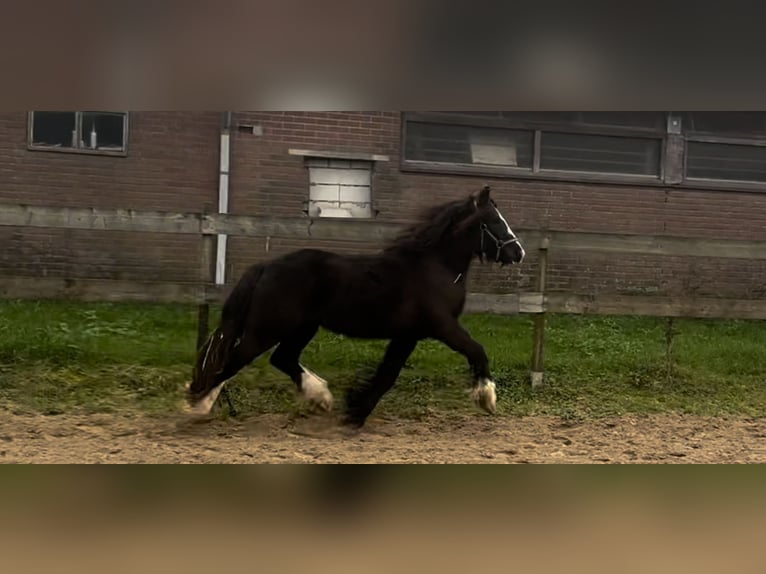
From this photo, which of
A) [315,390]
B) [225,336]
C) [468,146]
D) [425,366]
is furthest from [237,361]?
[425,366]

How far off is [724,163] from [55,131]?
2.23 metres

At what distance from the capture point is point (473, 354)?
8.21 feet

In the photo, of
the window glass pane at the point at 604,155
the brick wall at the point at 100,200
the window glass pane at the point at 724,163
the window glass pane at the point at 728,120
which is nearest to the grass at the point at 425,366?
the brick wall at the point at 100,200

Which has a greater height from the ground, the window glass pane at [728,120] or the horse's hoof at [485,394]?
the window glass pane at [728,120]

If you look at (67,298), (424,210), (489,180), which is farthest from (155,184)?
(489,180)

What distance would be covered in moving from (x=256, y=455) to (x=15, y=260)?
1.28 m

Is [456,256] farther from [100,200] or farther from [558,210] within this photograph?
[100,200]

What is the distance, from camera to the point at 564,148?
2330mm

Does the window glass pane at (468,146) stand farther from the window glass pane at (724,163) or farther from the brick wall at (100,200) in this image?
the brick wall at (100,200)

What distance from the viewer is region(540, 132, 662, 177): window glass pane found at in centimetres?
222

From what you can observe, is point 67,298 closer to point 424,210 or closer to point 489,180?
point 424,210

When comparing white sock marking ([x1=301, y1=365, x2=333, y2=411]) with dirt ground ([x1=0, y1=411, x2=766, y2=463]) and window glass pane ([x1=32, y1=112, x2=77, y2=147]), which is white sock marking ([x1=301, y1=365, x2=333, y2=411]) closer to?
dirt ground ([x1=0, y1=411, x2=766, y2=463])

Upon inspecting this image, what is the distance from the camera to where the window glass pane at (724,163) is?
204 centimetres

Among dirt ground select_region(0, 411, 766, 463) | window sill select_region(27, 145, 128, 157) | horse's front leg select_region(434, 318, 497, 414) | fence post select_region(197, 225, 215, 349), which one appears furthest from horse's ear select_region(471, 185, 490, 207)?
window sill select_region(27, 145, 128, 157)
